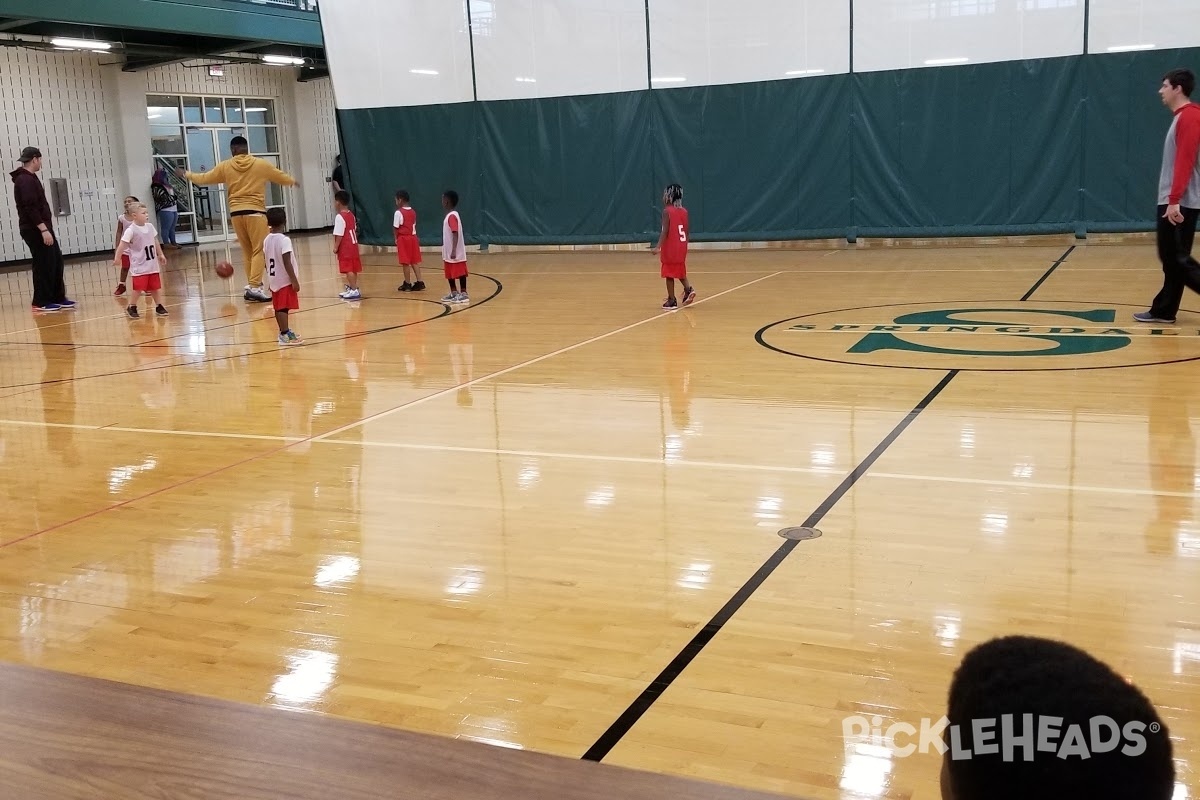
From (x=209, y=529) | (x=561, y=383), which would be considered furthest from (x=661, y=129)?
(x=209, y=529)

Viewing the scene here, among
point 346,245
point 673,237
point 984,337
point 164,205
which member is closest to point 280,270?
point 346,245

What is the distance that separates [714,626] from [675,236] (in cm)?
685

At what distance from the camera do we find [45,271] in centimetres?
1188

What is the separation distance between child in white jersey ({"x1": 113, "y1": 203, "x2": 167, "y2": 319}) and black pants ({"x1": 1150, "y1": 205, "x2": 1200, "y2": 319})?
8.68 metres

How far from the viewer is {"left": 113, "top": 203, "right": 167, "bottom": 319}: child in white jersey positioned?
36.1ft

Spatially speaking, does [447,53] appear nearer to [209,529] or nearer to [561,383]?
[561,383]

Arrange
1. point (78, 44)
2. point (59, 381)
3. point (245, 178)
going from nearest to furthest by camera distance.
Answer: point (59, 381)
point (245, 178)
point (78, 44)

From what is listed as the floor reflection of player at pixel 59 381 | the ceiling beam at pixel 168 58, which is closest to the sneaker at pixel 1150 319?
the floor reflection of player at pixel 59 381

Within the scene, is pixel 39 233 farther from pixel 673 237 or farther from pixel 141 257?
pixel 673 237

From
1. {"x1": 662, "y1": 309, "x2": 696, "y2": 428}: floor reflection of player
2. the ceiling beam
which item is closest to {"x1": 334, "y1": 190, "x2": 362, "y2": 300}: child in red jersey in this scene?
{"x1": 662, "y1": 309, "x2": 696, "y2": 428}: floor reflection of player

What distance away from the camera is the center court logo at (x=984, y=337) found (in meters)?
6.88

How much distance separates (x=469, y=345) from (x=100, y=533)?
4455 mm

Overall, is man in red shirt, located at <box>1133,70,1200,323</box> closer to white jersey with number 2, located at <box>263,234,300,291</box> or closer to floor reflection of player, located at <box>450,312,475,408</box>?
floor reflection of player, located at <box>450,312,475,408</box>

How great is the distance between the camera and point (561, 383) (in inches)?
268
